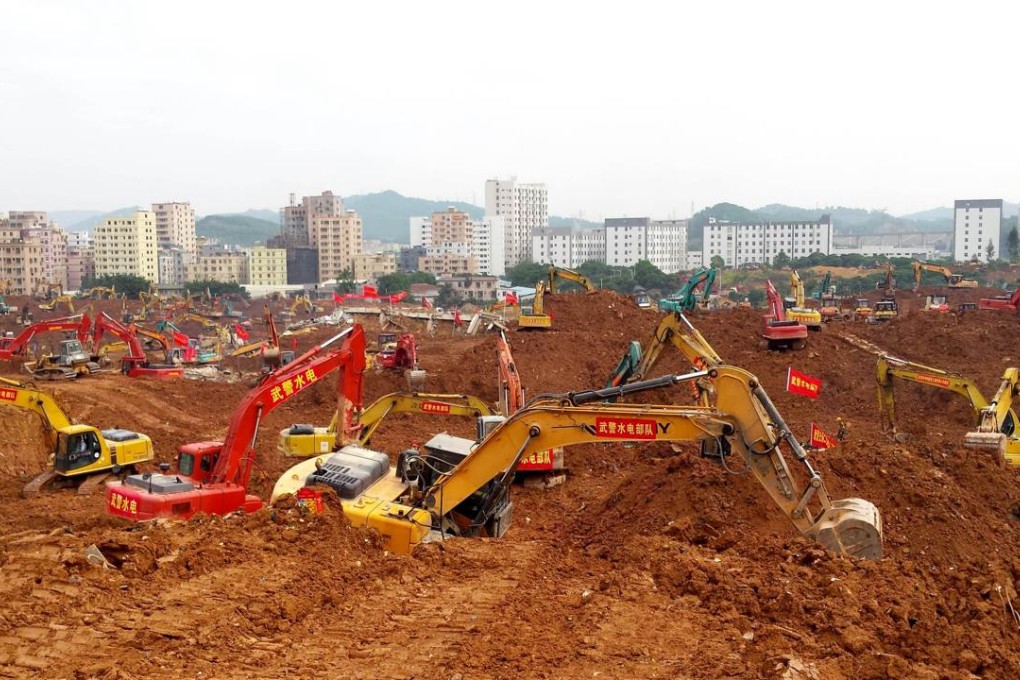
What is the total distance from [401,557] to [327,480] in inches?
81.1

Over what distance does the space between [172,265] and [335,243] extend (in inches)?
972

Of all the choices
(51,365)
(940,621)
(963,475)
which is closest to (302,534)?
(940,621)

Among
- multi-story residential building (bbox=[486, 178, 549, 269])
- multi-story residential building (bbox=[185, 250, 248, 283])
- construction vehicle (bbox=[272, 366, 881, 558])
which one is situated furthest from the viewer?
multi-story residential building (bbox=[486, 178, 549, 269])

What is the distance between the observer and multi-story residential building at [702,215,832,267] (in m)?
149

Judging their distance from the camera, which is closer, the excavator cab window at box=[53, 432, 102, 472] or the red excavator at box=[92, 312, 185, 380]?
the excavator cab window at box=[53, 432, 102, 472]

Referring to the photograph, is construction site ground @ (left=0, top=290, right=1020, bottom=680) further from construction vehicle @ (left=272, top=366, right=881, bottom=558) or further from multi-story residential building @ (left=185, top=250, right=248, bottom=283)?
multi-story residential building @ (left=185, top=250, right=248, bottom=283)

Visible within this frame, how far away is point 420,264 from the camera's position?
133625mm

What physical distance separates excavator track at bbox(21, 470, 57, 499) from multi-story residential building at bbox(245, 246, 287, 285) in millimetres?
118427

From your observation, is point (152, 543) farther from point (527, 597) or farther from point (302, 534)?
point (527, 597)

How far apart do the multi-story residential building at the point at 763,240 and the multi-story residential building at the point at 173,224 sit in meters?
87.8

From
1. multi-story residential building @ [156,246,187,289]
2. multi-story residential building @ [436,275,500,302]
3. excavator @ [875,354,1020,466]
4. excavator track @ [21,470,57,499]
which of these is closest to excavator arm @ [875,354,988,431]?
excavator @ [875,354,1020,466]

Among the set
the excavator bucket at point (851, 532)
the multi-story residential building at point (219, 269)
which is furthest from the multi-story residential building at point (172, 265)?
the excavator bucket at point (851, 532)

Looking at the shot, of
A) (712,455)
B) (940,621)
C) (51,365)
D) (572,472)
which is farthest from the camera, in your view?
(51,365)

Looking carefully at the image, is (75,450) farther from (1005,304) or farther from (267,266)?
(267,266)
